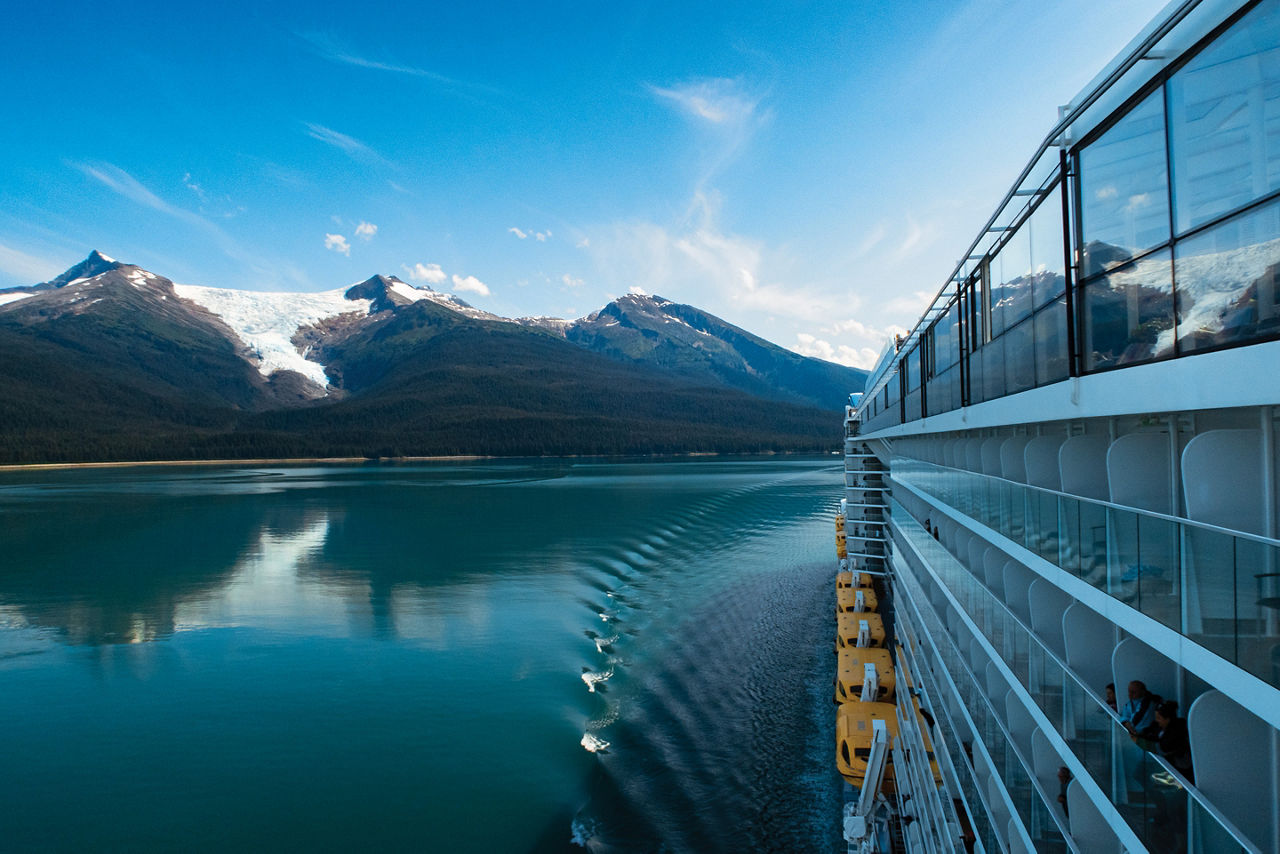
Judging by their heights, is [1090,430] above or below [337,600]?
above

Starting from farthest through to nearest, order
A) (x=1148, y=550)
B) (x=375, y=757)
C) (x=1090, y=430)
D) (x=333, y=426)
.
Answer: (x=333, y=426)
(x=375, y=757)
(x=1090, y=430)
(x=1148, y=550)

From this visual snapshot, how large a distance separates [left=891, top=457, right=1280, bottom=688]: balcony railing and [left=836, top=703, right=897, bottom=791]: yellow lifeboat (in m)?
7.12

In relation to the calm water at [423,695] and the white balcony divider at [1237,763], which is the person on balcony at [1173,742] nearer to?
the white balcony divider at [1237,763]

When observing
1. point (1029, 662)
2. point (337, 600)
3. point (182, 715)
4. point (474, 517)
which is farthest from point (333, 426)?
point (1029, 662)

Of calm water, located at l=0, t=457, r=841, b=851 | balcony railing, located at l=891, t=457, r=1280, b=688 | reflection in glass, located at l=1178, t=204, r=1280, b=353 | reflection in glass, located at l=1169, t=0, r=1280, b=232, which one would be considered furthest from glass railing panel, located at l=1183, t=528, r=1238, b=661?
calm water, located at l=0, t=457, r=841, b=851

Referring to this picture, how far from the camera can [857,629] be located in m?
15.3

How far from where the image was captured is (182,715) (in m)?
14.2

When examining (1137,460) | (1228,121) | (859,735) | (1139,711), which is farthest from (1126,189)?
(859,735)

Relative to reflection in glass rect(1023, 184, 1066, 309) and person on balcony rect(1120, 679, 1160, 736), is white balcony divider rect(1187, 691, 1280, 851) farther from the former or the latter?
reflection in glass rect(1023, 184, 1066, 309)

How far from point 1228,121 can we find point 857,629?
14.2 m

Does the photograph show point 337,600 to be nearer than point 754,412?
Yes

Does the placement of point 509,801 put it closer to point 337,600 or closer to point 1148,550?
point 1148,550

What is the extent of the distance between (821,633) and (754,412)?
14358 cm

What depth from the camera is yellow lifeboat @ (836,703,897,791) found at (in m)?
10.6
